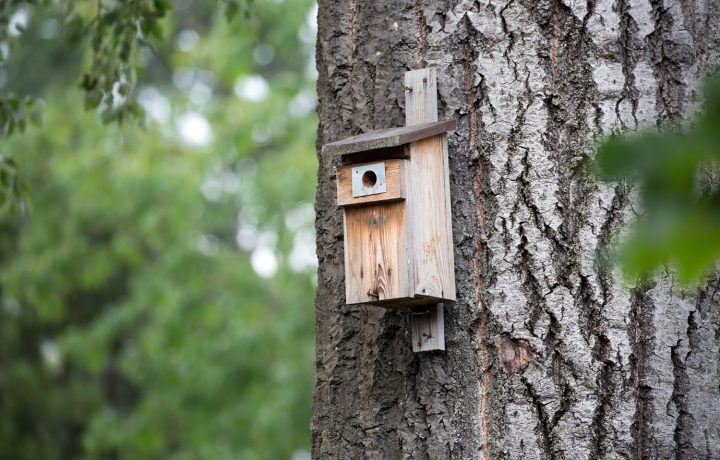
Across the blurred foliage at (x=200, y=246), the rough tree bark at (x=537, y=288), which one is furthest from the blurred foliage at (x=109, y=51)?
the blurred foliage at (x=200, y=246)

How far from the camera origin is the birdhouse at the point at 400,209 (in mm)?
2398

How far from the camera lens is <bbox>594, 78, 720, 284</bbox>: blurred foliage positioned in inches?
36.2

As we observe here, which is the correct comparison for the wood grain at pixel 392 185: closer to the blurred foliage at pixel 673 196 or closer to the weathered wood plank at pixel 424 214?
the weathered wood plank at pixel 424 214

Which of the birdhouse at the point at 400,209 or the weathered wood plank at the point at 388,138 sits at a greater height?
the weathered wood plank at the point at 388,138

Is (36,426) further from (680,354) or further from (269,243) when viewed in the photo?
(680,354)

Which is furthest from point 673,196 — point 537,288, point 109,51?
point 109,51

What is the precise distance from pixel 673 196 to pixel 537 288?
1.43m

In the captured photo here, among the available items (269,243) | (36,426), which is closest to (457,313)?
(269,243)

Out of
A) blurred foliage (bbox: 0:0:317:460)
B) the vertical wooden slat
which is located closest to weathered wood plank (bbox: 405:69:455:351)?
the vertical wooden slat

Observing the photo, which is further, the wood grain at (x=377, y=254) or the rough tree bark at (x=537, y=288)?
the wood grain at (x=377, y=254)

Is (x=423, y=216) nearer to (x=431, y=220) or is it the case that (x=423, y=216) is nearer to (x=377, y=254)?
(x=431, y=220)

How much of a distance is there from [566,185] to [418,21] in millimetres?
587

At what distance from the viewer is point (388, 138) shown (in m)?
2.40

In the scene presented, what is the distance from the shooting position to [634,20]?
243 cm
